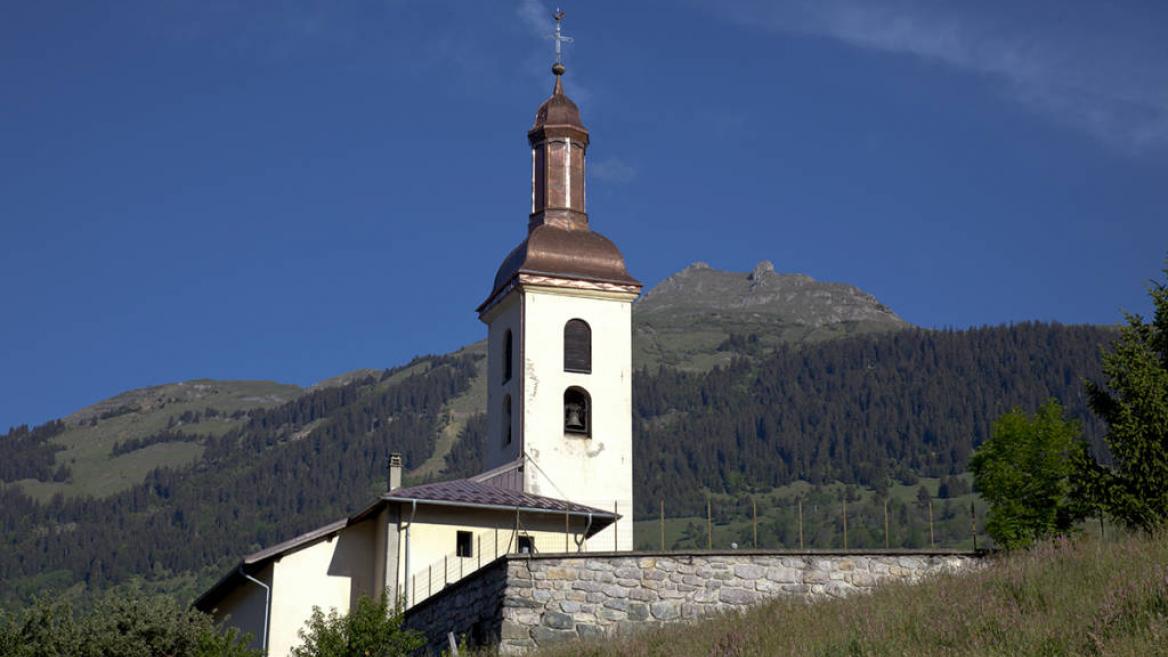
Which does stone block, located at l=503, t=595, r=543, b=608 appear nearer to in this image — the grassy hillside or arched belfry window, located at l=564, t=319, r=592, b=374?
the grassy hillside

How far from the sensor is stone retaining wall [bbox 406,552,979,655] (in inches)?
1051

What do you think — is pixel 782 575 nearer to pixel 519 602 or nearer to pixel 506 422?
pixel 519 602

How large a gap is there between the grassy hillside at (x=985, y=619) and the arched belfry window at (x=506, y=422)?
756 inches

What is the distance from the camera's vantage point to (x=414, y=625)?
31.6 m

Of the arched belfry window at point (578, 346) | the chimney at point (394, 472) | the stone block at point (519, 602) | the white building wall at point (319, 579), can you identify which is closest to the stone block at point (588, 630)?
the stone block at point (519, 602)

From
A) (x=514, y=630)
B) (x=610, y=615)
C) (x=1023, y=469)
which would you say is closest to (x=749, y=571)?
(x=610, y=615)

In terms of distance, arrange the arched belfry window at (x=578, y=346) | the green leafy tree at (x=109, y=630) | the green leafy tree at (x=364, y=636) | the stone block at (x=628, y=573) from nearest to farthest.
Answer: the green leafy tree at (x=364, y=636) < the stone block at (x=628, y=573) < the green leafy tree at (x=109, y=630) < the arched belfry window at (x=578, y=346)

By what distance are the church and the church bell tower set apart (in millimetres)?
37

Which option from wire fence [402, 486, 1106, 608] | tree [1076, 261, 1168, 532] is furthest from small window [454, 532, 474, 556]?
wire fence [402, 486, 1106, 608]

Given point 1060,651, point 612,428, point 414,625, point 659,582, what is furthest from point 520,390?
point 1060,651

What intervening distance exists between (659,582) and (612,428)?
15902 millimetres

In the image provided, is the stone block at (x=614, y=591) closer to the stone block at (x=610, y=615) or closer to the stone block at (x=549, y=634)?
the stone block at (x=610, y=615)

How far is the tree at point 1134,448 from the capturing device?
27.5m

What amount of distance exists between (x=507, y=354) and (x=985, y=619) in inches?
1058
